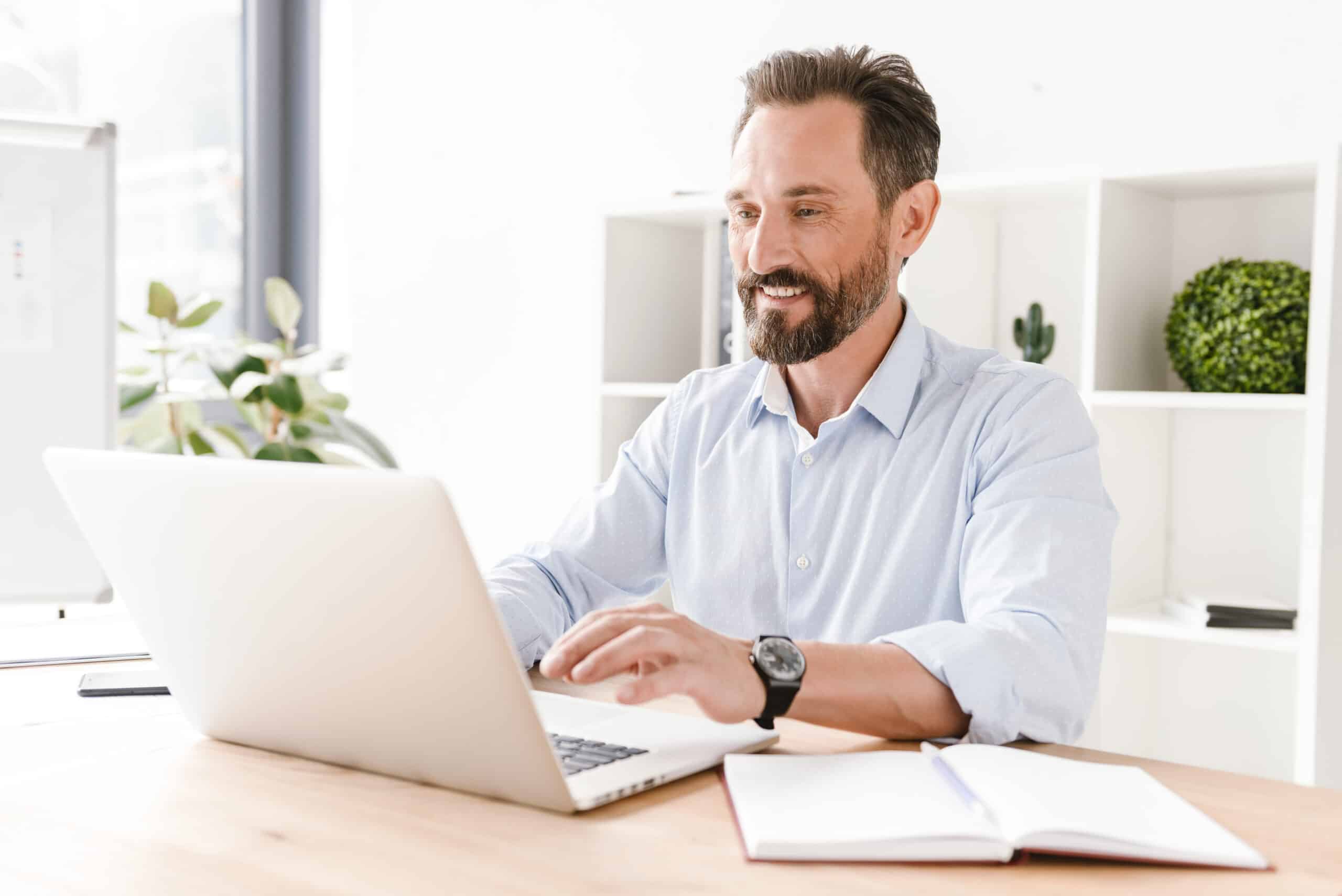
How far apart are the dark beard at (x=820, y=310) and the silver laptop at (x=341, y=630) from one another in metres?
0.67

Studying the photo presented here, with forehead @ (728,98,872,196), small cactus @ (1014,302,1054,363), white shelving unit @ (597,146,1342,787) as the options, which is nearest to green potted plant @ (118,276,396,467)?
white shelving unit @ (597,146,1342,787)

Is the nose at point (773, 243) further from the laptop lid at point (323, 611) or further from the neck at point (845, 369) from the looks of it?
→ the laptop lid at point (323, 611)

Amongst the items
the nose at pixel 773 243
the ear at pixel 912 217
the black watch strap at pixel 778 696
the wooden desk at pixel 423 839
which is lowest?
the wooden desk at pixel 423 839

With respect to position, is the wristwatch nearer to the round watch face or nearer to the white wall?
the round watch face

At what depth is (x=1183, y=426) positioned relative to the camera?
93.4 inches

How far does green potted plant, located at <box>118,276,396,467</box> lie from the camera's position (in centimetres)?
290

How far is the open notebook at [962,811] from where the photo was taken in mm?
778

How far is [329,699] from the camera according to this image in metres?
0.93

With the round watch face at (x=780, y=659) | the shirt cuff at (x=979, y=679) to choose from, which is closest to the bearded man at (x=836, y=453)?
the shirt cuff at (x=979, y=679)

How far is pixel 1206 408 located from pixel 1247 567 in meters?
0.29

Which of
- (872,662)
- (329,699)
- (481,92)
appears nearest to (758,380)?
(872,662)

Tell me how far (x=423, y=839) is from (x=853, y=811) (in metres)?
0.27

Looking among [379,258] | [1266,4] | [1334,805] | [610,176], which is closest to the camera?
[1334,805]

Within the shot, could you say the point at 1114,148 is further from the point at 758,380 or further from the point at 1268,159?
the point at 758,380
